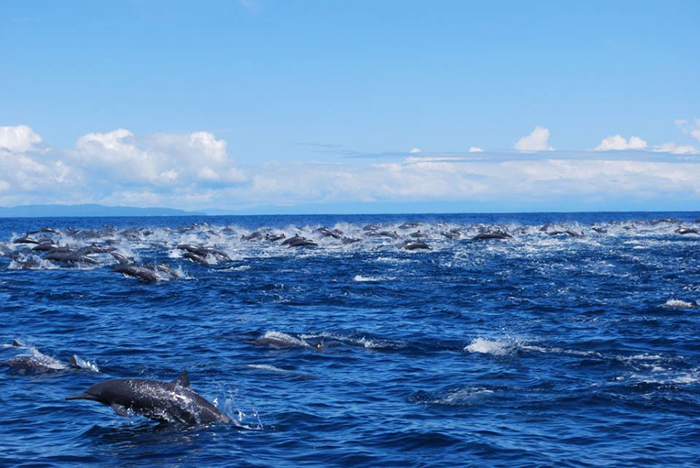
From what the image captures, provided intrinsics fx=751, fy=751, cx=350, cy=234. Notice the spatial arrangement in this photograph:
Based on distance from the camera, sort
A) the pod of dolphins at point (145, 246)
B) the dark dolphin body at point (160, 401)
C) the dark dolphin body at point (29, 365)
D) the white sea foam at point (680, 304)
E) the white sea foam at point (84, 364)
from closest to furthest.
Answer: the dark dolphin body at point (160, 401) < the dark dolphin body at point (29, 365) < the white sea foam at point (84, 364) < the white sea foam at point (680, 304) < the pod of dolphins at point (145, 246)

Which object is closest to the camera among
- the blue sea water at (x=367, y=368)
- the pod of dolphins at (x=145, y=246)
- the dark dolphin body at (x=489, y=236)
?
the blue sea water at (x=367, y=368)

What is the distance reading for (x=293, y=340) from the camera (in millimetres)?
16219

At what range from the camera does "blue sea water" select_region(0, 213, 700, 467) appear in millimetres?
9586

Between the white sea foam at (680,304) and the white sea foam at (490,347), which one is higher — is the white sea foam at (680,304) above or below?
above

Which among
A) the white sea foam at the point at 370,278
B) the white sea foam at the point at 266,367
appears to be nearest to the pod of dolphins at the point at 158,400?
the white sea foam at the point at 266,367

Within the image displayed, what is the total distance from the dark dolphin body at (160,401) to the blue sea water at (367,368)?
0.23 meters

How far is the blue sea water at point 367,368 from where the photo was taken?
9.59m

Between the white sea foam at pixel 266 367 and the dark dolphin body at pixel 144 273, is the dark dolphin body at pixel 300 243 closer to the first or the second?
the dark dolphin body at pixel 144 273

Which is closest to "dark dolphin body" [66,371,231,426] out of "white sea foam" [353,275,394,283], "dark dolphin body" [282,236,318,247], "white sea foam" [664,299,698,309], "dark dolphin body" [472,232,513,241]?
"white sea foam" [664,299,698,309]

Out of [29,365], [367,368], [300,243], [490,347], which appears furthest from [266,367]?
[300,243]

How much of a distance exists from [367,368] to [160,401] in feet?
15.1

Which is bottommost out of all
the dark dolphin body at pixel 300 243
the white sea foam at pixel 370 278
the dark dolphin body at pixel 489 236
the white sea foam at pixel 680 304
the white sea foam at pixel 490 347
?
the white sea foam at pixel 490 347

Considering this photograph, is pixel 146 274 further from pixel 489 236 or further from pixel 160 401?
pixel 489 236

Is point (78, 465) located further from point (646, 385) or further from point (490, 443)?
point (646, 385)
